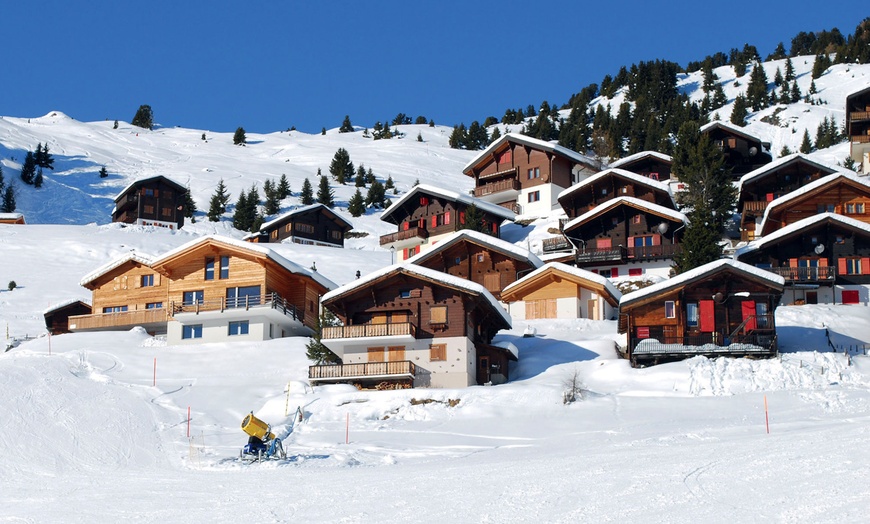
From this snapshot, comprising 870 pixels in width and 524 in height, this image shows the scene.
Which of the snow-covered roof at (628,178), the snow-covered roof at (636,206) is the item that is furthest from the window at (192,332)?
the snow-covered roof at (628,178)

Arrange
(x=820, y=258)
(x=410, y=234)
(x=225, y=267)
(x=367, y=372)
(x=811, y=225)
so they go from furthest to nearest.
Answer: (x=410, y=234)
(x=820, y=258)
(x=811, y=225)
(x=225, y=267)
(x=367, y=372)

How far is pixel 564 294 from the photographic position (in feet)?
187

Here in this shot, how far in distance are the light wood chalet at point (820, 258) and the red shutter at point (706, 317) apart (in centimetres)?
1237

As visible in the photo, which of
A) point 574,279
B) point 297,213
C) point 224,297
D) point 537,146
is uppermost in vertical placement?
point 537,146

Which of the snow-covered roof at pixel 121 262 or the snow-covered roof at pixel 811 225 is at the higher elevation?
the snow-covered roof at pixel 811 225

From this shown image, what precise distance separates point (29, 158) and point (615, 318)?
9437cm

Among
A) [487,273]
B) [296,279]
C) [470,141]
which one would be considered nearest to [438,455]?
[296,279]

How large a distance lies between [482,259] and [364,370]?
68.2 ft

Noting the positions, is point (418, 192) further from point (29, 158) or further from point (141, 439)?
point (29, 158)

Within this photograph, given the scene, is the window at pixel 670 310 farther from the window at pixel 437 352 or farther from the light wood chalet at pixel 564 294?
the light wood chalet at pixel 564 294

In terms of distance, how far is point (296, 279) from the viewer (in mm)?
58062

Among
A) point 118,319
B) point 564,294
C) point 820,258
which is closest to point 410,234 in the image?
point 564,294

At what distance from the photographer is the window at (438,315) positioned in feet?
147

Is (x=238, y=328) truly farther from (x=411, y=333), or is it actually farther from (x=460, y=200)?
(x=460, y=200)
